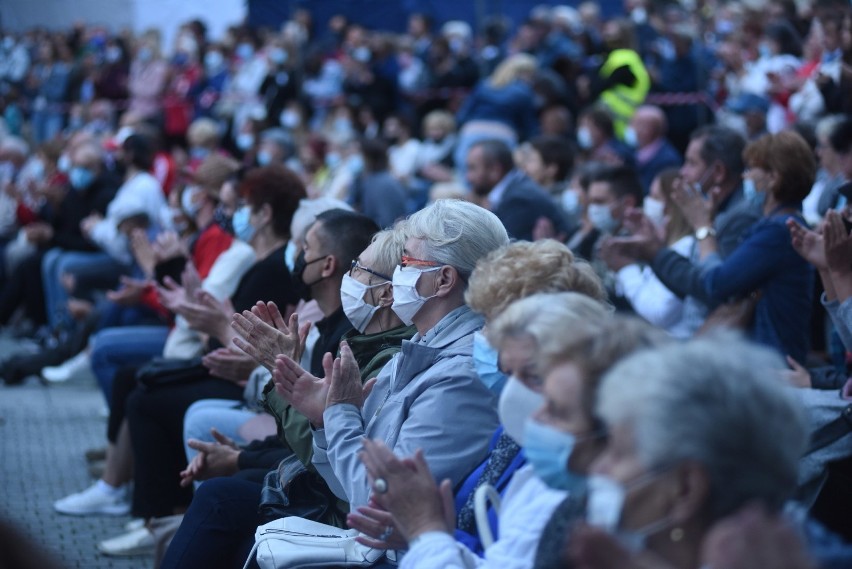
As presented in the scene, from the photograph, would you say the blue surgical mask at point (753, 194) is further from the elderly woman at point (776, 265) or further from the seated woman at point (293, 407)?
the seated woman at point (293, 407)

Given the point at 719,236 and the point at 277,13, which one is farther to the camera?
the point at 277,13

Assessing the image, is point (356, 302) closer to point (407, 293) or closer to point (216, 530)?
point (407, 293)

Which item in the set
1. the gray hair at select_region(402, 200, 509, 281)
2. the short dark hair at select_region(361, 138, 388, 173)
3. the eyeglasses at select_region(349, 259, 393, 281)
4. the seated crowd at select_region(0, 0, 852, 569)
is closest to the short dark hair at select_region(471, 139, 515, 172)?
the seated crowd at select_region(0, 0, 852, 569)

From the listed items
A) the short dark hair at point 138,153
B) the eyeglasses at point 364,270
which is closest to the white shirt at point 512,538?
the eyeglasses at point 364,270

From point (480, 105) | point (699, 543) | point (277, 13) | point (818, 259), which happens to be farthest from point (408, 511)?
point (277, 13)

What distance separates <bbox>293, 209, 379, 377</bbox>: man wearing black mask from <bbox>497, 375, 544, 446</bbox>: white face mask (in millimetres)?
1964

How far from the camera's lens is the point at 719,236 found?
18.0 ft

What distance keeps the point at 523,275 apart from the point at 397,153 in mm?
9260

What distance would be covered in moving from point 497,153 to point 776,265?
10.5 ft

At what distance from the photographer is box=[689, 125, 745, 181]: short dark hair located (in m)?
6.04

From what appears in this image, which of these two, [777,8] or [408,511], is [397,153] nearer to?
[777,8]

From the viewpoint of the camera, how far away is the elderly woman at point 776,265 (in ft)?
15.9

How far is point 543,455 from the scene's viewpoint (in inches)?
90.6

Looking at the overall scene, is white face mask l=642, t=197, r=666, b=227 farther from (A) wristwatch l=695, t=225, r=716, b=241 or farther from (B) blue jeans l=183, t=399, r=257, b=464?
(B) blue jeans l=183, t=399, r=257, b=464
